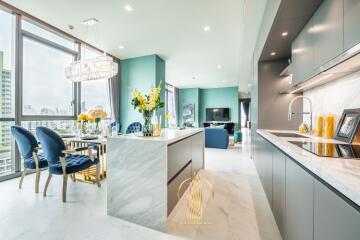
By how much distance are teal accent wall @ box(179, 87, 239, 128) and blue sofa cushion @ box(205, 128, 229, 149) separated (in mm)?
4347

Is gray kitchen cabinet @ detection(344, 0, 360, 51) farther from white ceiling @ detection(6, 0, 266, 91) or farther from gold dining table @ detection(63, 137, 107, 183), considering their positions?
gold dining table @ detection(63, 137, 107, 183)

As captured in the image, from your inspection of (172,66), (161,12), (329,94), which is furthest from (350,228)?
(172,66)

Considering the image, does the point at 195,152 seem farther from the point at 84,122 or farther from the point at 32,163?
the point at 32,163

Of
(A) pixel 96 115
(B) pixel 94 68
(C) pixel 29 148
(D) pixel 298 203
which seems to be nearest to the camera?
(D) pixel 298 203

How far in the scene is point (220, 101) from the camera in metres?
9.98

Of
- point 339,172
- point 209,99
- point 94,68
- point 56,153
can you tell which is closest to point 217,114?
point 209,99

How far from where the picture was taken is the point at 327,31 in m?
1.35

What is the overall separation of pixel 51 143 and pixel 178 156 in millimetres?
1657

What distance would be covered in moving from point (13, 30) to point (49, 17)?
0.69 metres

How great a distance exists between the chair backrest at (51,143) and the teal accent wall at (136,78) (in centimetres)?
286

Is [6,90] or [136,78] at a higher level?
[136,78]

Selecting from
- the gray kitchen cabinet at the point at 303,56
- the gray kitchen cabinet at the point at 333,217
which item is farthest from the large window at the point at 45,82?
the gray kitchen cabinet at the point at 303,56

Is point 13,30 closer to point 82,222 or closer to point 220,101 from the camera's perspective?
point 82,222

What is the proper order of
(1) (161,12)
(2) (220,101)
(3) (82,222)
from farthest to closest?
(2) (220,101)
(1) (161,12)
(3) (82,222)
